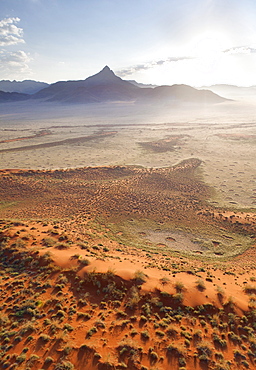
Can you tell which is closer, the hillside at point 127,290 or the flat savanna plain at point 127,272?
the hillside at point 127,290

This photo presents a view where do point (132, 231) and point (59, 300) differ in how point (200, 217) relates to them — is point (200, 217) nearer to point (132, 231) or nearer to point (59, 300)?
point (132, 231)

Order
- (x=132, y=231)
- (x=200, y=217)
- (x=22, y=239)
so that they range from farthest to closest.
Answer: (x=200, y=217)
(x=132, y=231)
(x=22, y=239)

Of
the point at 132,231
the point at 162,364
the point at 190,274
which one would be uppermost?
the point at 162,364

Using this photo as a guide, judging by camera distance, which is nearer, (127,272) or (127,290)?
(127,290)

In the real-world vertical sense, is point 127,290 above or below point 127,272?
below

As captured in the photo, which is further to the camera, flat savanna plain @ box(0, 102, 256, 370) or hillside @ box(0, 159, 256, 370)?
flat savanna plain @ box(0, 102, 256, 370)

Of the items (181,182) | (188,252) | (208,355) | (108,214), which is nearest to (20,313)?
(208,355)

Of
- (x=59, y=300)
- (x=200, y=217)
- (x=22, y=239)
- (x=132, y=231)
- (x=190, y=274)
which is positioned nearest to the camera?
(x=59, y=300)

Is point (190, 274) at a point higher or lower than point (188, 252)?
higher
